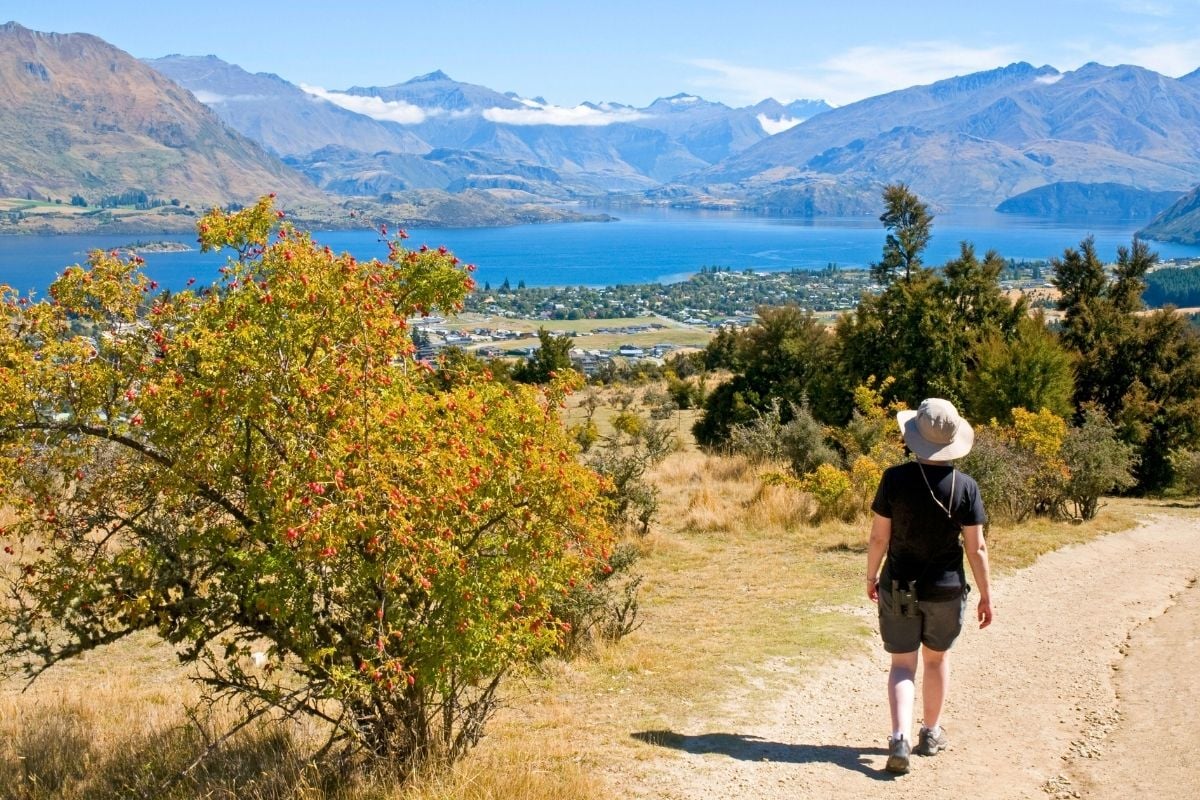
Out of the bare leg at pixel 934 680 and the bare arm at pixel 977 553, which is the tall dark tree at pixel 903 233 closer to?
the bare leg at pixel 934 680

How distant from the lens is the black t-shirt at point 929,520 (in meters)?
5.43

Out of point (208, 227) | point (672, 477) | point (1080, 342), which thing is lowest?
point (672, 477)

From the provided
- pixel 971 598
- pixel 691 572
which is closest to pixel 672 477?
pixel 691 572

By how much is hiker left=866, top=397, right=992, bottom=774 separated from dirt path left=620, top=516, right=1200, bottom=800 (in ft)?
1.84

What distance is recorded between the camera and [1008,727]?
21.6 feet

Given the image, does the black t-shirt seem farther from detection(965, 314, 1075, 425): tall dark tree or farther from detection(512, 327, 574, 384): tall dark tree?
detection(512, 327, 574, 384): tall dark tree

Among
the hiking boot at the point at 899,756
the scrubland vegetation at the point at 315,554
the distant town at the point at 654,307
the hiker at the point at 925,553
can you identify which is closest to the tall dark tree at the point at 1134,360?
the scrubland vegetation at the point at 315,554

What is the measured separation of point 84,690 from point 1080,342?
85.4ft

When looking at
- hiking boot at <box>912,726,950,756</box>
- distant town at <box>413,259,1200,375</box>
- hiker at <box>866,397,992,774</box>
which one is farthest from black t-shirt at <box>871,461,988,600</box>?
distant town at <box>413,259,1200,375</box>

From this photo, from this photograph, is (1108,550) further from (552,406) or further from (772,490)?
(552,406)

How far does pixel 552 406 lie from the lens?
18.9 feet

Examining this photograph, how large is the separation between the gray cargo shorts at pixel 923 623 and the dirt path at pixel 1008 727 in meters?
0.83

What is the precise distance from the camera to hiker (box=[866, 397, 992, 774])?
17.9 ft

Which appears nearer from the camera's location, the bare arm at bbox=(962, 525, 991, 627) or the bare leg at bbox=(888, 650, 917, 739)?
the bare arm at bbox=(962, 525, 991, 627)
